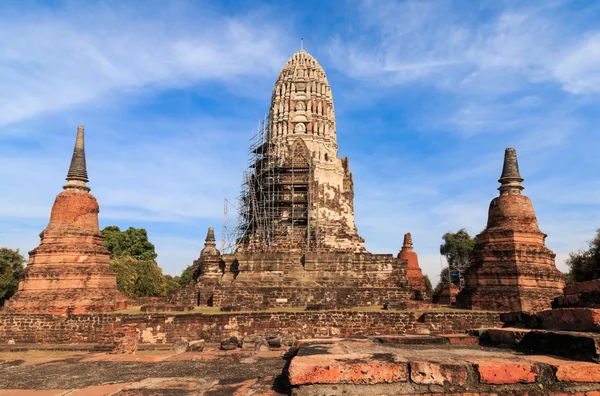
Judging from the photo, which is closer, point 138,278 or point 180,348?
point 180,348

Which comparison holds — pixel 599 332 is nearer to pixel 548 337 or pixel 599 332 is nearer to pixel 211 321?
pixel 548 337

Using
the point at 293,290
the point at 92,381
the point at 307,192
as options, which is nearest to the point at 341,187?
the point at 307,192

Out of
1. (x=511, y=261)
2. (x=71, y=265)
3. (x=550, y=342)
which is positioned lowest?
(x=550, y=342)

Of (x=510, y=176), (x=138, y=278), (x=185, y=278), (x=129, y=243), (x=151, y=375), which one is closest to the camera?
(x=151, y=375)

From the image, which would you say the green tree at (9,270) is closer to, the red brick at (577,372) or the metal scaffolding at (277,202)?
the metal scaffolding at (277,202)

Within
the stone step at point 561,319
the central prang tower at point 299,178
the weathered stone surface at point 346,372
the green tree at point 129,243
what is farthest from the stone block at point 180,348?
the green tree at point 129,243

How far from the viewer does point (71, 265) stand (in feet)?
57.3

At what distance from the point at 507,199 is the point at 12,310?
2096 centimetres

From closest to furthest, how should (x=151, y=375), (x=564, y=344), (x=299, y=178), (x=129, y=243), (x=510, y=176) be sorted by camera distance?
(x=564, y=344) < (x=151, y=375) < (x=510, y=176) < (x=299, y=178) < (x=129, y=243)

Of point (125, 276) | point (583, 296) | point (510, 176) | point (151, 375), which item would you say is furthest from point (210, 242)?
point (583, 296)

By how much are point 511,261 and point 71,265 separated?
18.1m

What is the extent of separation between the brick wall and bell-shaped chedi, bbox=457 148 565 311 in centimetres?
241

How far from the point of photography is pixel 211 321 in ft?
49.3

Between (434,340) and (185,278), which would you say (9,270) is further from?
(434,340)
